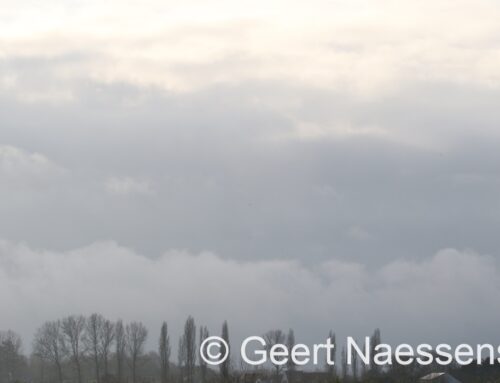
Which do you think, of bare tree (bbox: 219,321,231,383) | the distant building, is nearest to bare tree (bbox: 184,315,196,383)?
bare tree (bbox: 219,321,231,383)

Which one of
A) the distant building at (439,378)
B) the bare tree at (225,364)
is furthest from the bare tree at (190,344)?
the distant building at (439,378)

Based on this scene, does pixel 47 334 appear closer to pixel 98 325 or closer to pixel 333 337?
pixel 98 325

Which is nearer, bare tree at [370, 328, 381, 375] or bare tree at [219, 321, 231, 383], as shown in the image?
bare tree at [219, 321, 231, 383]

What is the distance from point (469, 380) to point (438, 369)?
282 inches

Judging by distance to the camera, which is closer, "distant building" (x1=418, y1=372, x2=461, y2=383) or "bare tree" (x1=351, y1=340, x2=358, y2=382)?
"distant building" (x1=418, y1=372, x2=461, y2=383)

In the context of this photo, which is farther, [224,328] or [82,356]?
[82,356]

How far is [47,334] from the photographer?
143250 millimetres

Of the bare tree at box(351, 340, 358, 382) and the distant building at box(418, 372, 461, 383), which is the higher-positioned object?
the bare tree at box(351, 340, 358, 382)

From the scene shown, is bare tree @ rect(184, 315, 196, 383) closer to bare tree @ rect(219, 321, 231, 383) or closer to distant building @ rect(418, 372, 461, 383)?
bare tree @ rect(219, 321, 231, 383)

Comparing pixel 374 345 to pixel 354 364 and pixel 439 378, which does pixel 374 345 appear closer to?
pixel 354 364

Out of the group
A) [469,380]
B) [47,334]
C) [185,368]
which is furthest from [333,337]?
[47,334]

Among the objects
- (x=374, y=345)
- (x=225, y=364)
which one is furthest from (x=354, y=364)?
(x=225, y=364)

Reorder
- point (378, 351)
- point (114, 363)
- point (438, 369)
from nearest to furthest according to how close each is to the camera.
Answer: point (438, 369) → point (378, 351) → point (114, 363)

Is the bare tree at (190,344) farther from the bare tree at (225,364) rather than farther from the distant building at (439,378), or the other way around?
the distant building at (439,378)
